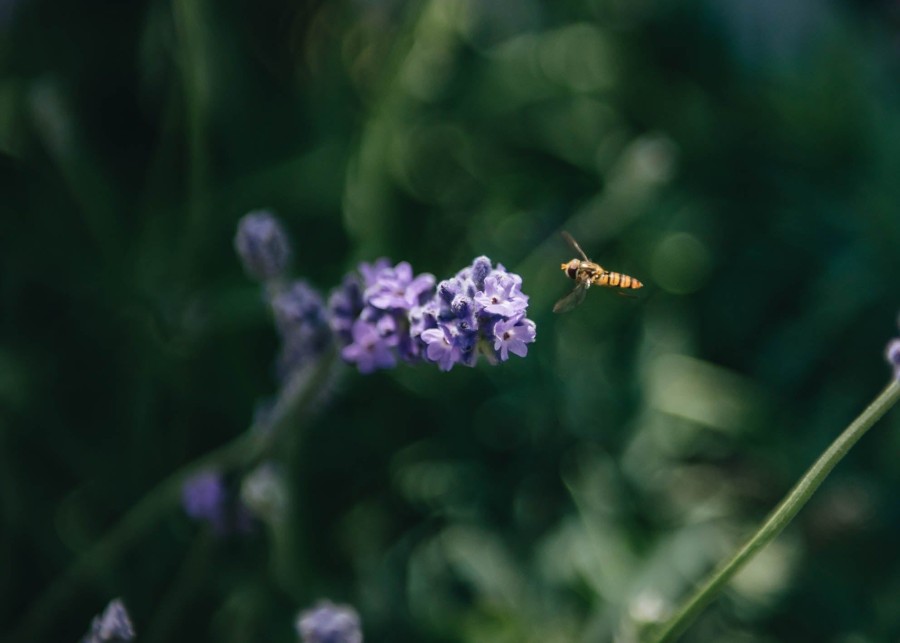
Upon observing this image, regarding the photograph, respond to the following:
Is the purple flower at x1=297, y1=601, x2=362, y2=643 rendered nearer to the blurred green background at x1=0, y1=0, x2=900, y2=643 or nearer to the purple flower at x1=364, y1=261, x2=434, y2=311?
the purple flower at x1=364, y1=261, x2=434, y2=311

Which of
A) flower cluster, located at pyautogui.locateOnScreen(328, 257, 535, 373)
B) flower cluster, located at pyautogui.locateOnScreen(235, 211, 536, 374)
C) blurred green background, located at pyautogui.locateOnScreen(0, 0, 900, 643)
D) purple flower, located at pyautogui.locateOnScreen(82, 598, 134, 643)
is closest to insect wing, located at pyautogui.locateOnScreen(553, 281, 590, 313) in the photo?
flower cluster, located at pyautogui.locateOnScreen(235, 211, 536, 374)

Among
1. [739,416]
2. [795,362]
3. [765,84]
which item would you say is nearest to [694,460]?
[739,416]

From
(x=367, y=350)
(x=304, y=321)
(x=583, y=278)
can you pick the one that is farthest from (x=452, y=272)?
(x=367, y=350)

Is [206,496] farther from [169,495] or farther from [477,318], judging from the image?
[477,318]

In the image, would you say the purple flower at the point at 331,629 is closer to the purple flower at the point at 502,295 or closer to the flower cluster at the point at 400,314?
the flower cluster at the point at 400,314

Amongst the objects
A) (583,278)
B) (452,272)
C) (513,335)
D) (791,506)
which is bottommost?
(452,272)

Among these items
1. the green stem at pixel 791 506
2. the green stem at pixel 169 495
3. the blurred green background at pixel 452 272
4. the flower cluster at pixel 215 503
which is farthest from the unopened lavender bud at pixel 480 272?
the blurred green background at pixel 452 272

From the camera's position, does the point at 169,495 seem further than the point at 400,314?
Yes

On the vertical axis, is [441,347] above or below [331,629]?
above
